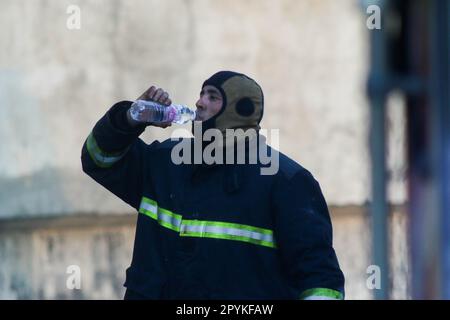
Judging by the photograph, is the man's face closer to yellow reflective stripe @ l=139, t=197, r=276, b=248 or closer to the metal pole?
yellow reflective stripe @ l=139, t=197, r=276, b=248

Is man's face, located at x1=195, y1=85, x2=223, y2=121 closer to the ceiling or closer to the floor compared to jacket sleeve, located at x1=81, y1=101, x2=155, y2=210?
closer to the ceiling

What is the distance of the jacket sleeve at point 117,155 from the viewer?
459cm

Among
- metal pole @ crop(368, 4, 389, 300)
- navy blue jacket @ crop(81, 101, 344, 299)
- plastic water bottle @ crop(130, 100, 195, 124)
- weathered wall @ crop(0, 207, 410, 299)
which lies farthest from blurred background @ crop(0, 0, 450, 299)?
metal pole @ crop(368, 4, 389, 300)

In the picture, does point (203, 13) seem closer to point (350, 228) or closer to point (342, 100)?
point (342, 100)

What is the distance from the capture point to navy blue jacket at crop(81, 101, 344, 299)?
4.39 meters

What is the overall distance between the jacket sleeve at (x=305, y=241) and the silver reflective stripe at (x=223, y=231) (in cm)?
6

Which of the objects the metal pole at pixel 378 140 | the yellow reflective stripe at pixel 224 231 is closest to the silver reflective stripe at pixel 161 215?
the yellow reflective stripe at pixel 224 231

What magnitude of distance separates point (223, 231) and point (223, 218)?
1.9 inches

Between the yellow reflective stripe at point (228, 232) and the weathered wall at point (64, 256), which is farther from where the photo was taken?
the weathered wall at point (64, 256)

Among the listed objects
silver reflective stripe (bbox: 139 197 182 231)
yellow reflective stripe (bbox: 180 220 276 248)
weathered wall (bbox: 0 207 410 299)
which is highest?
silver reflective stripe (bbox: 139 197 182 231)

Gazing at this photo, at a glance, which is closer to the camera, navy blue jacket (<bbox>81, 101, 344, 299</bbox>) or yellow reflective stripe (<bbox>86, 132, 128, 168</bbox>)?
navy blue jacket (<bbox>81, 101, 344, 299</bbox>)

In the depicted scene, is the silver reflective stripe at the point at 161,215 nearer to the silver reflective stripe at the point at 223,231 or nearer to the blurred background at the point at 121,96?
the silver reflective stripe at the point at 223,231
